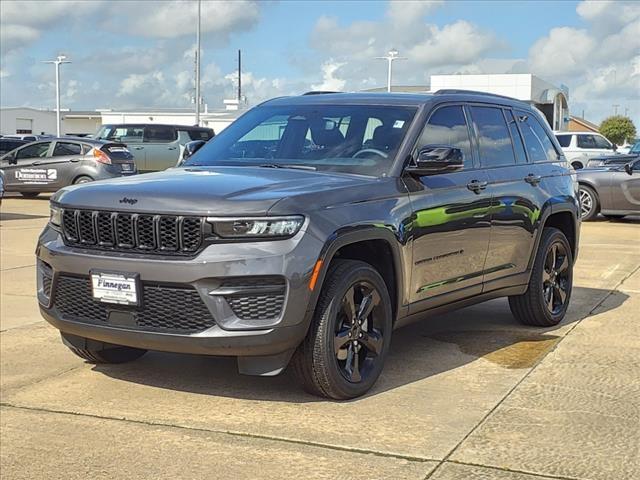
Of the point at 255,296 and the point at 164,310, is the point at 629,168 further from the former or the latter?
the point at 164,310

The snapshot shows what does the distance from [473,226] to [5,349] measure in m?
3.41

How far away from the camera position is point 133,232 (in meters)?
4.57

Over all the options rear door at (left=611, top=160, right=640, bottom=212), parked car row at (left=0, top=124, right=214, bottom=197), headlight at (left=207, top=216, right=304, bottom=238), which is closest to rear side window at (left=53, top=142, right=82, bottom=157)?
parked car row at (left=0, top=124, right=214, bottom=197)

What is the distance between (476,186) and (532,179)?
929 mm

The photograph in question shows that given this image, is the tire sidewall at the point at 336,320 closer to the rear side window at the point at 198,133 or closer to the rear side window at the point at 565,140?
the rear side window at the point at 198,133

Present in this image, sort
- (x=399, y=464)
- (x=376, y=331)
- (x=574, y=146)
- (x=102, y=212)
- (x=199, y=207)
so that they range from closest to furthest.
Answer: (x=399, y=464), (x=199, y=207), (x=102, y=212), (x=376, y=331), (x=574, y=146)

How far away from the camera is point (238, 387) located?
17.0 ft

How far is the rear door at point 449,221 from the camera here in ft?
17.6

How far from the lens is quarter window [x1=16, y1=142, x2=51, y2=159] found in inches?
846

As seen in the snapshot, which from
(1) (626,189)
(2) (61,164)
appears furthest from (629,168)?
(2) (61,164)

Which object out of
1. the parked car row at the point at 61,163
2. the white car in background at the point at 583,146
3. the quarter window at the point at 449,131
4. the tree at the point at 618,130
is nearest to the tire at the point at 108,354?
the quarter window at the point at 449,131

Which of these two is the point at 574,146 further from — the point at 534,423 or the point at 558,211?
the point at 534,423

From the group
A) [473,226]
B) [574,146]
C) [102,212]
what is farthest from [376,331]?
[574,146]

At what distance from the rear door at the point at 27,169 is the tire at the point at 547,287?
54.1ft
